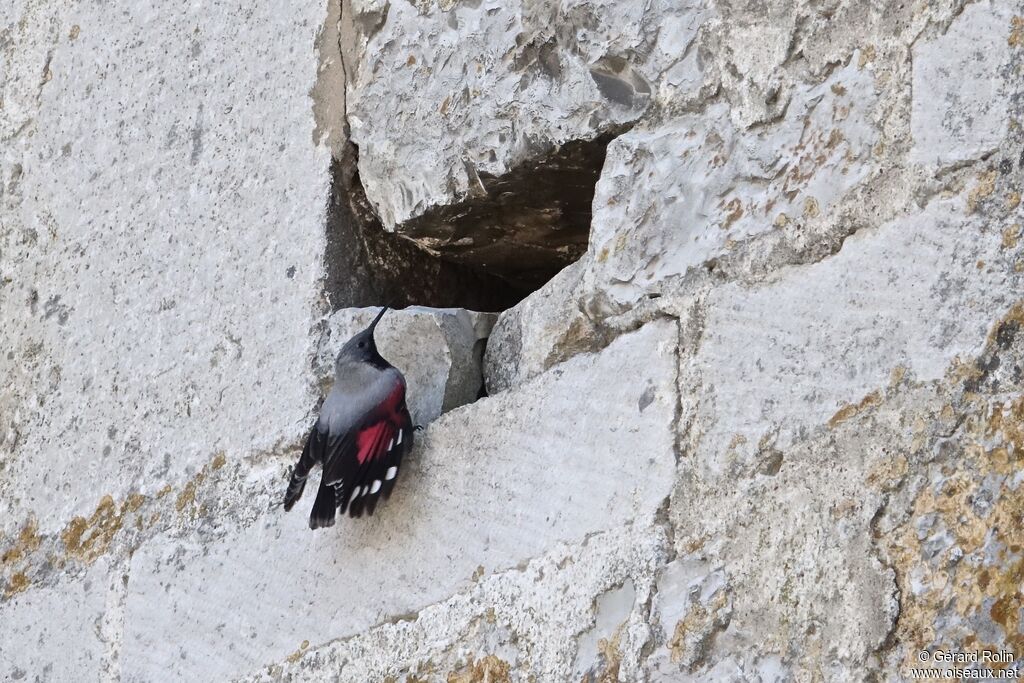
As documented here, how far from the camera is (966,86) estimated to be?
5.21ft

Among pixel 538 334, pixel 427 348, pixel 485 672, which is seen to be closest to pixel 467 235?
pixel 427 348

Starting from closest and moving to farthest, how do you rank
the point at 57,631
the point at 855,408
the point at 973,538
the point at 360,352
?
1. the point at 973,538
2. the point at 855,408
3. the point at 360,352
4. the point at 57,631

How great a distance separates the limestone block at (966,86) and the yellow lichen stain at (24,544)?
1.61m

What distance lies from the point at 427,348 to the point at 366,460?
0.27m

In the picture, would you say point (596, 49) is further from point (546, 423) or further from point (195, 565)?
point (195, 565)

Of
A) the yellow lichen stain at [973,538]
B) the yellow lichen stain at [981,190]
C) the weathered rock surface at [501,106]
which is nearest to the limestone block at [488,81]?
the weathered rock surface at [501,106]

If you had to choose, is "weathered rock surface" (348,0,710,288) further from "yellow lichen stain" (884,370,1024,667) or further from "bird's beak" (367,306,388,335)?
"yellow lichen stain" (884,370,1024,667)

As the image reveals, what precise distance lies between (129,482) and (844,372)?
1.26 metres

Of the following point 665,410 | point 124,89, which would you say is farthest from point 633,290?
point 124,89

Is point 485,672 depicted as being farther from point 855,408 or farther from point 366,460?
point 855,408

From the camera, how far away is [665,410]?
68.1 inches

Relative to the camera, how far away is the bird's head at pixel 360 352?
207cm

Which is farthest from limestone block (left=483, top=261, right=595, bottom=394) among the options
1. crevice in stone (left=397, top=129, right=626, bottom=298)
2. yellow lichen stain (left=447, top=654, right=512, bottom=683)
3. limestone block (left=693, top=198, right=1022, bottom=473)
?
yellow lichen stain (left=447, top=654, right=512, bottom=683)

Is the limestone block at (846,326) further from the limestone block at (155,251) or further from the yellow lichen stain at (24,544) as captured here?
the yellow lichen stain at (24,544)
